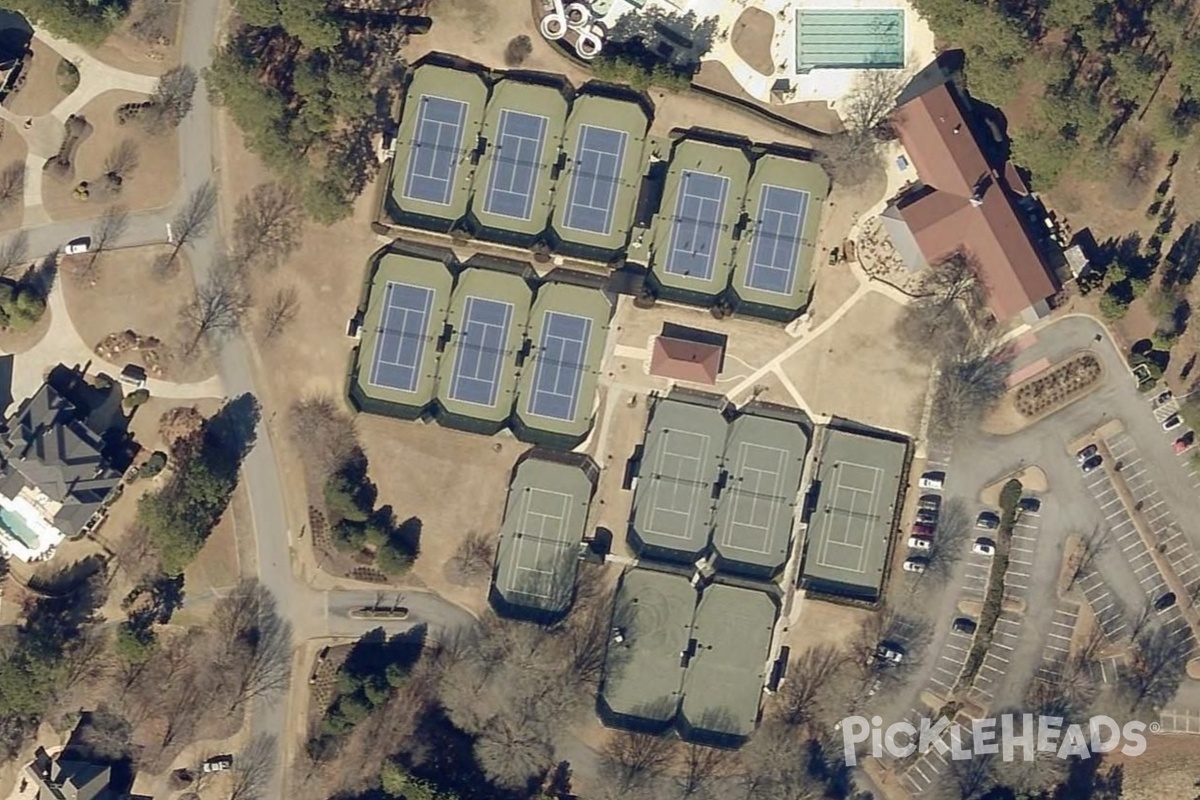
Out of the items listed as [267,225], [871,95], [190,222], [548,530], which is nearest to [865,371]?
[871,95]

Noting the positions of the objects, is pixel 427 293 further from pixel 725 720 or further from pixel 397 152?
pixel 725 720

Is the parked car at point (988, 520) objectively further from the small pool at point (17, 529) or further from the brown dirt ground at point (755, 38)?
the small pool at point (17, 529)

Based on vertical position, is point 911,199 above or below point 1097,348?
above

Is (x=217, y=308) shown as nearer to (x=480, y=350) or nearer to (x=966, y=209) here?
(x=480, y=350)

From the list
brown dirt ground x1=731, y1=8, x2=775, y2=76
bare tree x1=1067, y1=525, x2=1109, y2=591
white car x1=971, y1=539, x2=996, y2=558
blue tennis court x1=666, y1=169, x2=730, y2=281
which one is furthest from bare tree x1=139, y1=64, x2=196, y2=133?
bare tree x1=1067, y1=525, x2=1109, y2=591

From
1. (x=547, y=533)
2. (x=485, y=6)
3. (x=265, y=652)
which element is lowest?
(x=265, y=652)

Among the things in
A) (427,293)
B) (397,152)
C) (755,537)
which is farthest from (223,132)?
(755,537)

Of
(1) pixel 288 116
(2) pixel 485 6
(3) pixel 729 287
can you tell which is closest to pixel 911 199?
(3) pixel 729 287
